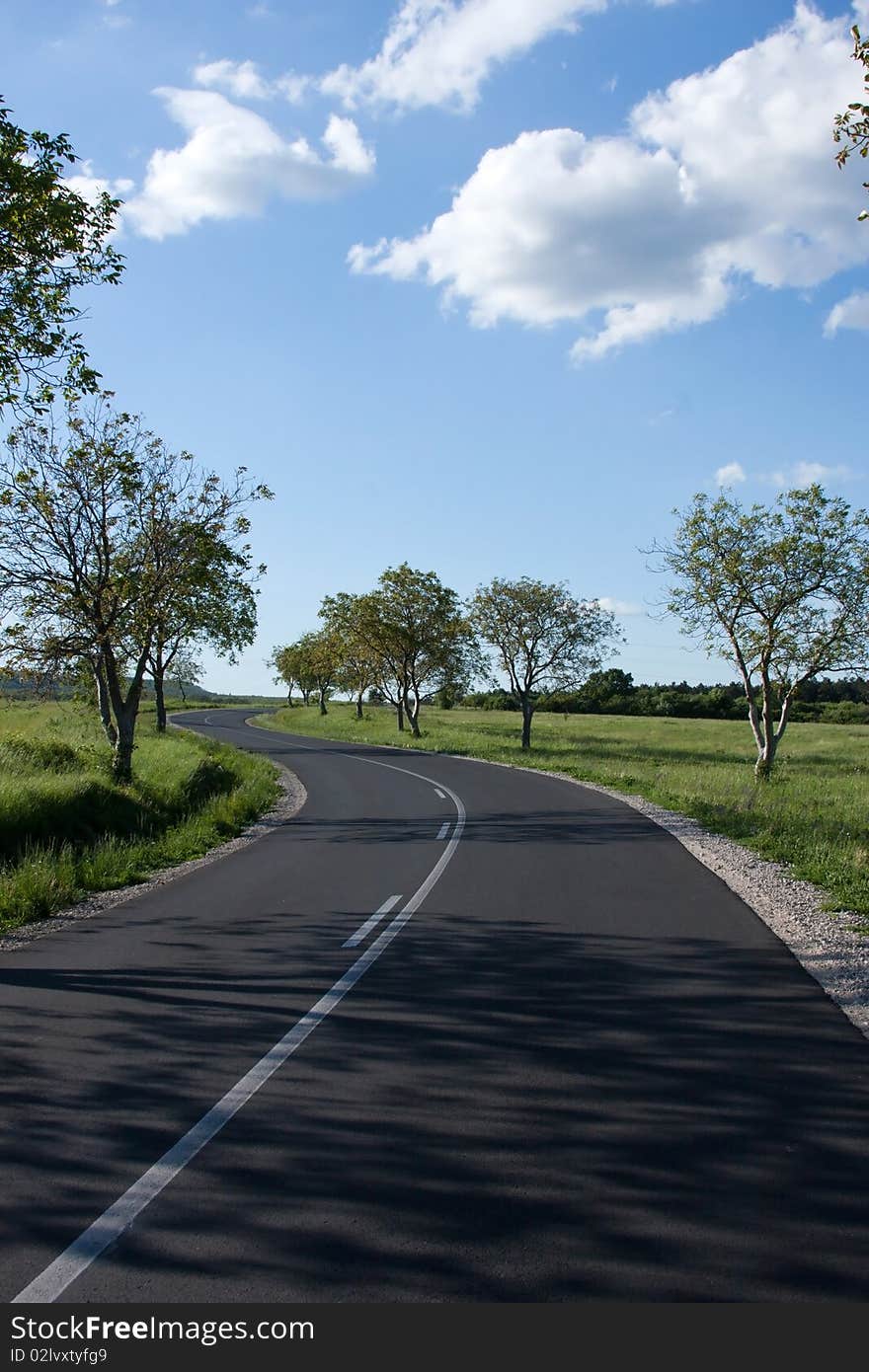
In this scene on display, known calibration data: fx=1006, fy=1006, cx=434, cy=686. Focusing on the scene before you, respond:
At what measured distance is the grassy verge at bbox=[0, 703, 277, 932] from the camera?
38.6 feet

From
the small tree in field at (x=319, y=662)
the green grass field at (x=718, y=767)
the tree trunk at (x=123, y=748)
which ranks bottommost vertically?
the green grass field at (x=718, y=767)

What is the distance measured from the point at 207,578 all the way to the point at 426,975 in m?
16.0

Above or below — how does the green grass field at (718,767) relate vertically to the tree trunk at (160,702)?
below

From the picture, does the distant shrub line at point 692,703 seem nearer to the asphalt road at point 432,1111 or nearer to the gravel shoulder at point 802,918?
the gravel shoulder at point 802,918

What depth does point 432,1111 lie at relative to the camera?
4914 mm

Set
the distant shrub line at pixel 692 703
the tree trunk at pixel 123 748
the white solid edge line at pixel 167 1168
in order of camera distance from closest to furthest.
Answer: the white solid edge line at pixel 167 1168
the tree trunk at pixel 123 748
the distant shrub line at pixel 692 703

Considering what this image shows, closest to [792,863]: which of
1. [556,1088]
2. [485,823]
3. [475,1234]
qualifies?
[485,823]

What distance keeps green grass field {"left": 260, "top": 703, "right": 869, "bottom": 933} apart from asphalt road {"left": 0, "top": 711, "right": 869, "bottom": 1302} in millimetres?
3641

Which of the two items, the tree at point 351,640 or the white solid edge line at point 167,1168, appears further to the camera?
the tree at point 351,640

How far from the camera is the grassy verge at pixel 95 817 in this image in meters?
11.8

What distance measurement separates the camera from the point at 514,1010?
6.57 meters

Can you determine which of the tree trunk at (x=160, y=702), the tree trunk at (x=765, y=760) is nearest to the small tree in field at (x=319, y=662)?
the tree trunk at (x=160, y=702)

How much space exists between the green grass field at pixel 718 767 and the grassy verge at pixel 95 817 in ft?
27.9

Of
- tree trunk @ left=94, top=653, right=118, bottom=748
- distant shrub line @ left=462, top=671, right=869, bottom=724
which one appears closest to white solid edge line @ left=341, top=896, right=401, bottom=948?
tree trunk @ left=94, top=653, right=118, bottom=748
